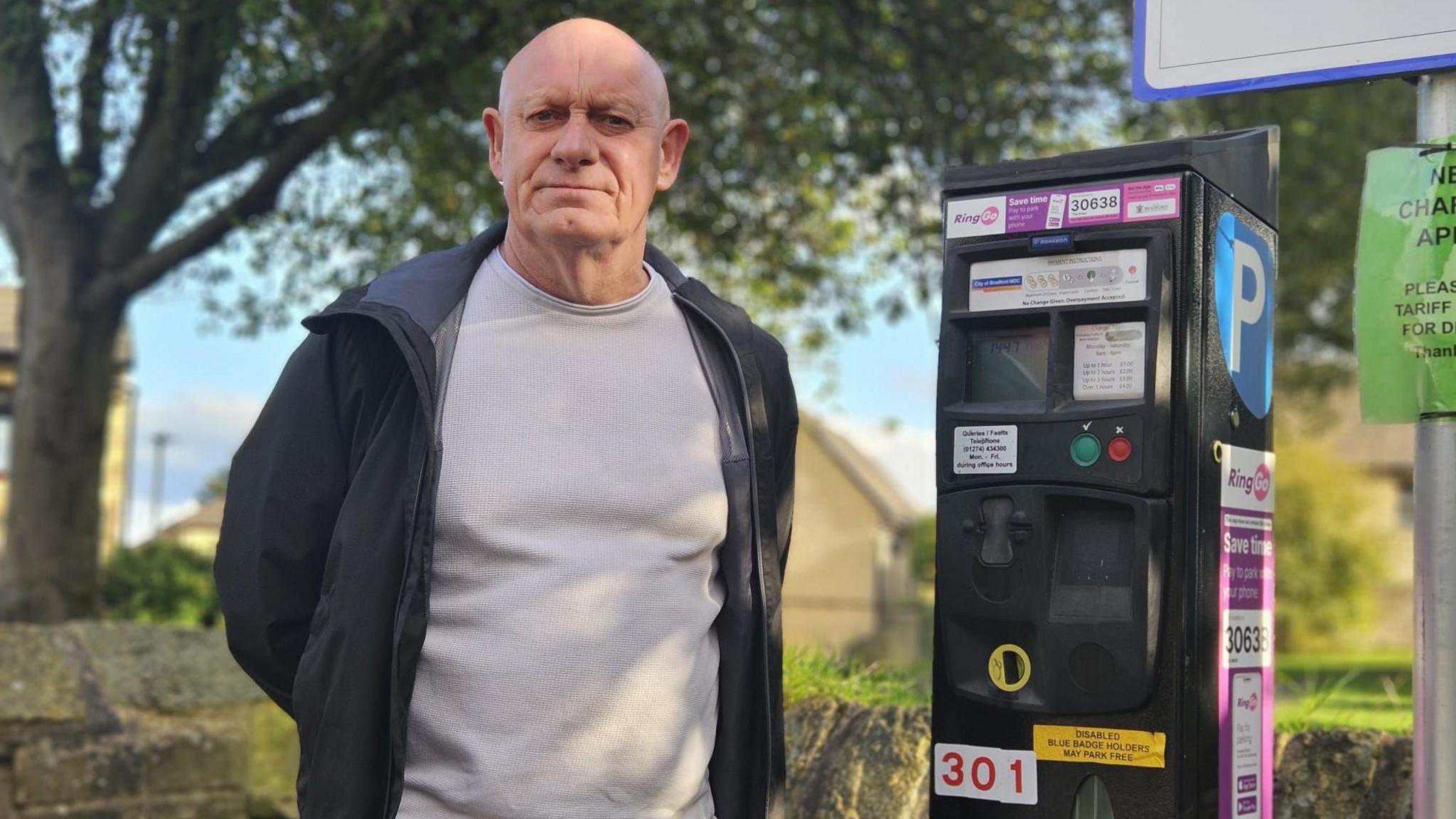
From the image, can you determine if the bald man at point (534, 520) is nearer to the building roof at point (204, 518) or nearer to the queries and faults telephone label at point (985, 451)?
the queries and faults telephone label at point (985, 451)

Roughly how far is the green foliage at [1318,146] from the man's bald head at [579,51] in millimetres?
8193

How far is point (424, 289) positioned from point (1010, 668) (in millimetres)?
1347

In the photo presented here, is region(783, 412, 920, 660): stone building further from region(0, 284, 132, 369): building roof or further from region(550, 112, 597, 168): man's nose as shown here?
region(550, 112, 597, 168): man's nose

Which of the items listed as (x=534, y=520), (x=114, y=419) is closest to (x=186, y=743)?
(x=534, y=520)

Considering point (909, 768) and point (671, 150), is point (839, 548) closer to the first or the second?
point (909, 768)

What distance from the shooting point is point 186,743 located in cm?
572

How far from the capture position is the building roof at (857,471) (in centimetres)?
4047

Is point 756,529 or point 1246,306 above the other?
point 1246,306

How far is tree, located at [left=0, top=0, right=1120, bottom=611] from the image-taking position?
7297 millimetres

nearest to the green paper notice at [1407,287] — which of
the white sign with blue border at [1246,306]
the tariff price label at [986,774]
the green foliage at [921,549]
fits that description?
the white sign with blue border at [1246,306]

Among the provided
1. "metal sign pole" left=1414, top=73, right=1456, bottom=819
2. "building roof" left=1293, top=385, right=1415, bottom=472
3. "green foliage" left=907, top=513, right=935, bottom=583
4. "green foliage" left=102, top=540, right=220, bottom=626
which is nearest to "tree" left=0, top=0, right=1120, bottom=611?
"green foliage" left=102, top=540, right=220, bottom=626

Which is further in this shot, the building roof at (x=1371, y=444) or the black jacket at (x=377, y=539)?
the building roof at (x=1371, y=444)

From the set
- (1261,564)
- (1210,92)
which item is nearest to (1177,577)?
(1261,564)

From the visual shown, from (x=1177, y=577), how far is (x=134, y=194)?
22.7 feet
